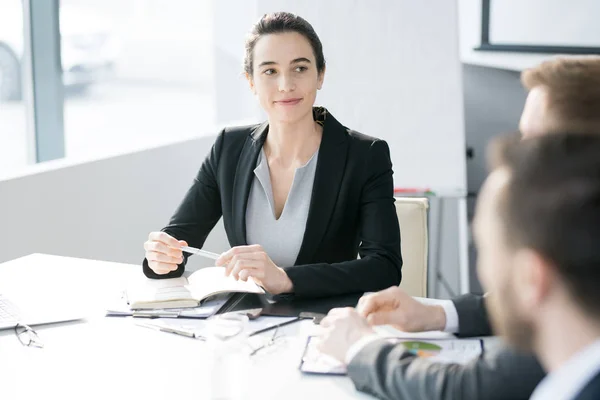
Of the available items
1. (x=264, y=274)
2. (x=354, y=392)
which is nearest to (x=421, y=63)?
(x=264, y=274)

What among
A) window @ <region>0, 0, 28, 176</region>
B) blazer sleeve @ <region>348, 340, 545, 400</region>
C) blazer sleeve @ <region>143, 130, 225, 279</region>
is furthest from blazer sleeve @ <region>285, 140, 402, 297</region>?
window @ <region>0, 0, 28, 176</region>

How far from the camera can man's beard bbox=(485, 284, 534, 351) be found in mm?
904

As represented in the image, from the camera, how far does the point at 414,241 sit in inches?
95.3

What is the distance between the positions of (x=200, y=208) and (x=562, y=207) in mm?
1693

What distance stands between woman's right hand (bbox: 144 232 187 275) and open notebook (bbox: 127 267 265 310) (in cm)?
3

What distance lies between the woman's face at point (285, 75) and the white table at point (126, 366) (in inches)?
30.4

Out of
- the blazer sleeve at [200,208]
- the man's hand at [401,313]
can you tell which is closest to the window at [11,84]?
the blazer sleeve at [200,208]

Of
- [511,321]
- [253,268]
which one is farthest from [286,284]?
[511,321]

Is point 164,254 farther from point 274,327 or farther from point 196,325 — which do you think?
point 274,327

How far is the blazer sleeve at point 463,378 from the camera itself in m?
1.31

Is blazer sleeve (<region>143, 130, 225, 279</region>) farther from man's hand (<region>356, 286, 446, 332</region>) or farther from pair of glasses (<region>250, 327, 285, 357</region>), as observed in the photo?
man's hand (<region>356, 286, 446, 332</region>)

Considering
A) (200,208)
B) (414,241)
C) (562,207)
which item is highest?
(562,207)

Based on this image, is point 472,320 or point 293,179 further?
point 293,179

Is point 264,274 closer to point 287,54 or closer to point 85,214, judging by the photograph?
point 287,54
